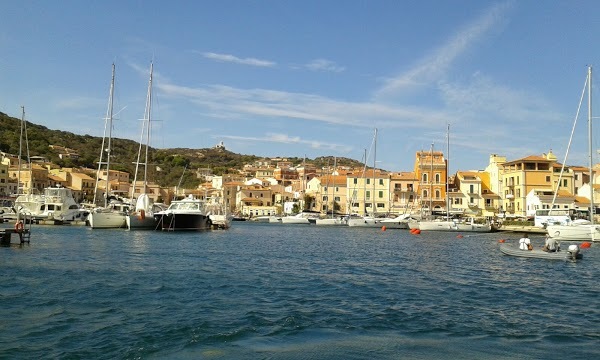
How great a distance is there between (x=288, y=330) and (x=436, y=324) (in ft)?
12.1

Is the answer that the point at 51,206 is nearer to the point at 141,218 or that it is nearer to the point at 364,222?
the point at 141,218

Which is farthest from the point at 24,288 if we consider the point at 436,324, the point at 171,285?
the point at 436,324

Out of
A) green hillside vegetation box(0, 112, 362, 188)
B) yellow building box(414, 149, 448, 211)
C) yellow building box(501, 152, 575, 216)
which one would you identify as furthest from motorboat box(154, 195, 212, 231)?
green hillside vegetation box(0, 112, 362, 188)

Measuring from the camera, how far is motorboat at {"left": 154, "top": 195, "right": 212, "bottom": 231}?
168 feet

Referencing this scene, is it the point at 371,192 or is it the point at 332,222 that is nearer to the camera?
the point at 332,222

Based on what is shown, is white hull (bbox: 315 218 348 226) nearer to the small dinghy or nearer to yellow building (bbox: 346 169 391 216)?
yellow building (bbox: 346 169 391 216)

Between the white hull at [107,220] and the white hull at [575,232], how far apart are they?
124 feet

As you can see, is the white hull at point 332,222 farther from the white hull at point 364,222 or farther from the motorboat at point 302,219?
the motorboat at point 302,219

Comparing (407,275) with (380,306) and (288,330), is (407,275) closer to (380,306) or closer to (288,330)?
(380,306)

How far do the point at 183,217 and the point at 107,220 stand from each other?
6.94m

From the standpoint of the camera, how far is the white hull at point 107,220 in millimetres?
51062

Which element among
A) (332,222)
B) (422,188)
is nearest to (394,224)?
(332,222)

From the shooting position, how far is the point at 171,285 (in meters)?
18.6

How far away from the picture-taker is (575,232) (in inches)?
1822
